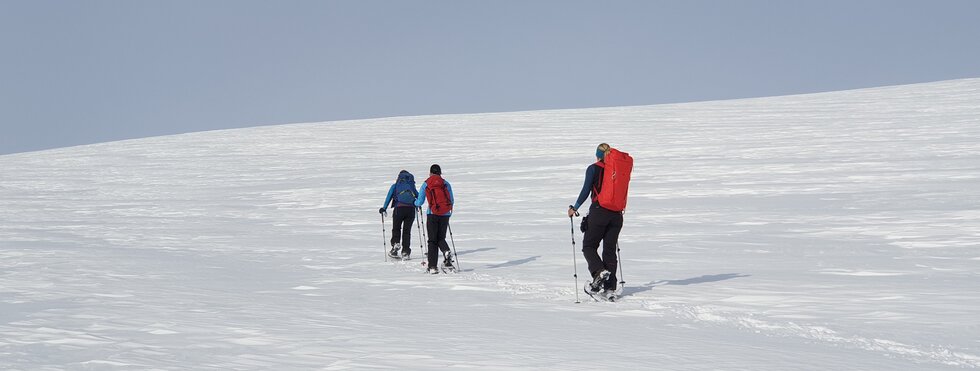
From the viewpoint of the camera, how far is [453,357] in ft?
18.6

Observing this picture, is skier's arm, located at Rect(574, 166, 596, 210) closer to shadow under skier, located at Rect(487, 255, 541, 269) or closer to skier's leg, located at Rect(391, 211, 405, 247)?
shadow under skier, located at Rect(487, 255, 541, 269)

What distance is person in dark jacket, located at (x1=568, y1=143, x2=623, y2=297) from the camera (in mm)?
8562

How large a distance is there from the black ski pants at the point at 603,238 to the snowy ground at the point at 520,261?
36 cm

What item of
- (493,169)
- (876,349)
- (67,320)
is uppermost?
(493,169)

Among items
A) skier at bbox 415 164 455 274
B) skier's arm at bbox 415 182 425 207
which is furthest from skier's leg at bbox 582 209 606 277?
skier's arm at bbox 415 182 425 207

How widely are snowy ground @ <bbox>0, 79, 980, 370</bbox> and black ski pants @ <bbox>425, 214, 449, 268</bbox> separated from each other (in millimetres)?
375

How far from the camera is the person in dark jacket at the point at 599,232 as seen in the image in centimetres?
856

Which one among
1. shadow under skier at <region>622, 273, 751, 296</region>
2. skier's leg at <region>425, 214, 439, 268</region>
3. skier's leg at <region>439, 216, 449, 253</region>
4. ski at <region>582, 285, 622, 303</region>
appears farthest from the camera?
skier's leg at <region>439, 216, 449, 253</region>

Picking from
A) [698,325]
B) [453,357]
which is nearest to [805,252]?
[698,325]

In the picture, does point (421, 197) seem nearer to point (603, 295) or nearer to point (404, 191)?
point (404, 191)

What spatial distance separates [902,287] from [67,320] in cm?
734

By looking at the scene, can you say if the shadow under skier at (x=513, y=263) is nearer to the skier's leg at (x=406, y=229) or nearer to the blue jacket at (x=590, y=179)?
the skier's leg at (x=406, y=229)

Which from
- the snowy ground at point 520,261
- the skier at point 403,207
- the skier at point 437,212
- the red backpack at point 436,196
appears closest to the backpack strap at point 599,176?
A: the snowy ground at point 520,261

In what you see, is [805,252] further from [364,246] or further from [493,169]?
[493,169]
